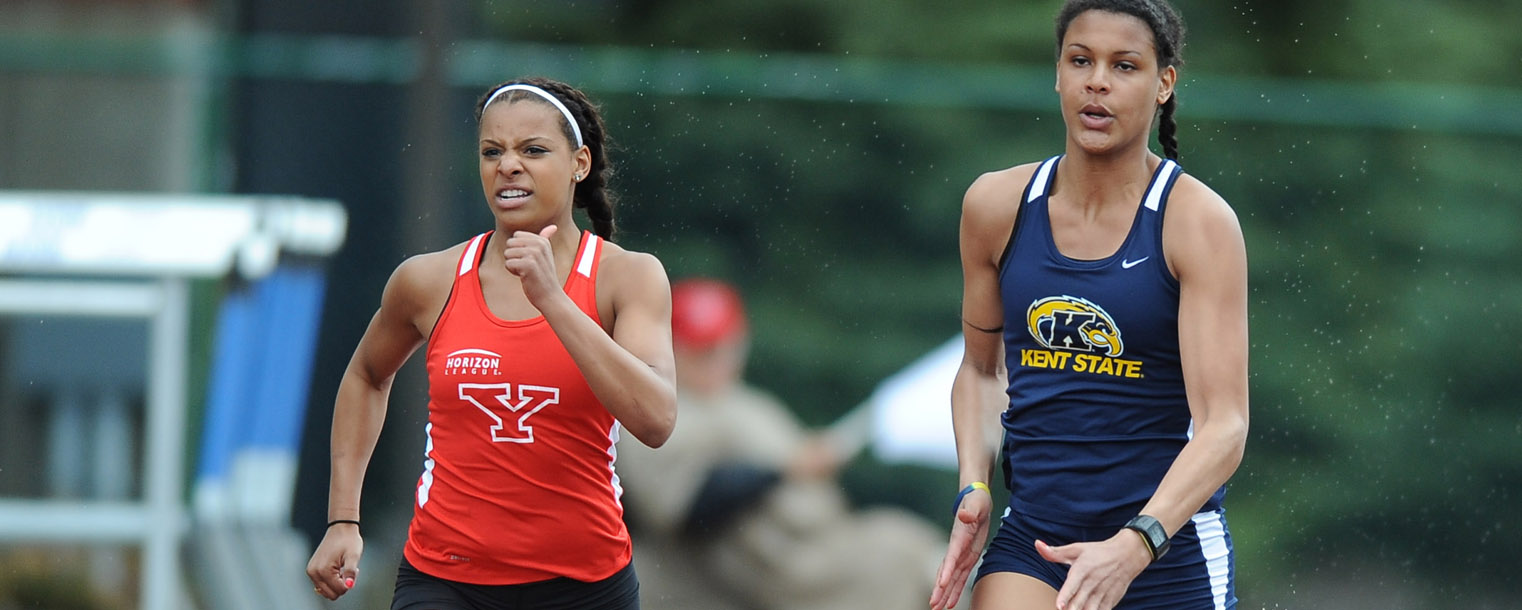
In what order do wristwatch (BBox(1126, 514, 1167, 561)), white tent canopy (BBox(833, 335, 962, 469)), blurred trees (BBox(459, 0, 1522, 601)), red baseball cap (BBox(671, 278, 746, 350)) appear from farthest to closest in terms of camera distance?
blurred trees (BBox(459, 0, 1522, 601)) → white tent canopy (BBox(833, 335, 962, 469)) → red baseball cap (BBox(671, 278, 746, 350)) → wristwatch (BBox(1126, 514, 1167, 561))

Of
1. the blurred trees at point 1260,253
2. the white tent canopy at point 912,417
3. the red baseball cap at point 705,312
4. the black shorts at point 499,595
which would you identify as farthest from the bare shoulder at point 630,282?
the white tent canopy at point 912,417

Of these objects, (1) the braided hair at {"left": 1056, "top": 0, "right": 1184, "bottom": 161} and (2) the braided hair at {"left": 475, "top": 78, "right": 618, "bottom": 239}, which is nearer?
(1) the braided hair at {"left": 1056, "top": 0, "right": 1184, "bottom": 161}

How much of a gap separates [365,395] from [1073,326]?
141 centimetres

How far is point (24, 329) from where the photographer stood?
22.4 feet

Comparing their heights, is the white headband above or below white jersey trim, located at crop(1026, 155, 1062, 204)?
above

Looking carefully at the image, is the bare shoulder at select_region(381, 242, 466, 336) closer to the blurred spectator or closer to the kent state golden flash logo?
the kent state golden flash logo

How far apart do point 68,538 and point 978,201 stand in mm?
4524

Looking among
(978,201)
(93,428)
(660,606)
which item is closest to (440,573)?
(978,201)

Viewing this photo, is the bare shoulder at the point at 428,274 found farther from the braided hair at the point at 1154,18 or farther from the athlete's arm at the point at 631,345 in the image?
the braided hair at the point at 1154,18

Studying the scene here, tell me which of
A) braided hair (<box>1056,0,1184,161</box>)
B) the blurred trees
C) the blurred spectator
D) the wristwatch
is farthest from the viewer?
the blurred trees

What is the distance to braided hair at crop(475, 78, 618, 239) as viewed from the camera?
329 centimetres

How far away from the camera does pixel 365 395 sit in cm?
347

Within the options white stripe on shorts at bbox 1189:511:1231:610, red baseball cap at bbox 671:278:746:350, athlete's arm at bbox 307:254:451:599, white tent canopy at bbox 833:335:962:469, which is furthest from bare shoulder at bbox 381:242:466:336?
white tent canopy at bbox 833:335:962:469

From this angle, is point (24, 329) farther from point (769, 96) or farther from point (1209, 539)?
point (1209, 539)
